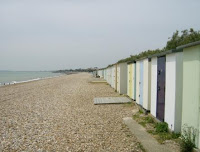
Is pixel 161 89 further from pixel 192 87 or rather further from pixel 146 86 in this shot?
pixel 192 87

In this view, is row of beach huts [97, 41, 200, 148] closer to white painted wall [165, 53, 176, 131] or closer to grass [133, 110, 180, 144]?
white painted wall [165, 53, 176, 131]

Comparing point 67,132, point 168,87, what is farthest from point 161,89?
point 67,132

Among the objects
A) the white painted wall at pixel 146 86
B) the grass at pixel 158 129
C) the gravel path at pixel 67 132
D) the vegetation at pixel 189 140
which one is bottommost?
the gravel path at pixel 67 132

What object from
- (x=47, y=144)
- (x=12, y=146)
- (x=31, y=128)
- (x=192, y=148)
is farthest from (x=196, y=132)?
(x=31, y=128)

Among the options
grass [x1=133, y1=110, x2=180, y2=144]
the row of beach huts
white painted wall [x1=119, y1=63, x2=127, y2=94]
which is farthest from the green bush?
white painted wall [x1=119, y1=63, x2=127, y2=94]

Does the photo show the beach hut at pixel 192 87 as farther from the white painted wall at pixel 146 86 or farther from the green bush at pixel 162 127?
the white painted wall at pixel 146 86

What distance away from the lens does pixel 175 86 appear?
17.1 ft

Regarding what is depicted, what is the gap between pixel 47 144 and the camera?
17.1 feet

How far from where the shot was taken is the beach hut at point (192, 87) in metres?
4.12

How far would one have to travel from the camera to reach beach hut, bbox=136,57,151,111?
7.89 m

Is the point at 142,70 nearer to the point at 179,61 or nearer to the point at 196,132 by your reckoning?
the point at 179,61

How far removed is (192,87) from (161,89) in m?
2.02

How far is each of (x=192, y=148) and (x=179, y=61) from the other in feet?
7.10

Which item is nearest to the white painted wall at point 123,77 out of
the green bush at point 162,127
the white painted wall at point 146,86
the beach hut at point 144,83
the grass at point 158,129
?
the beach hut at point 144,83
